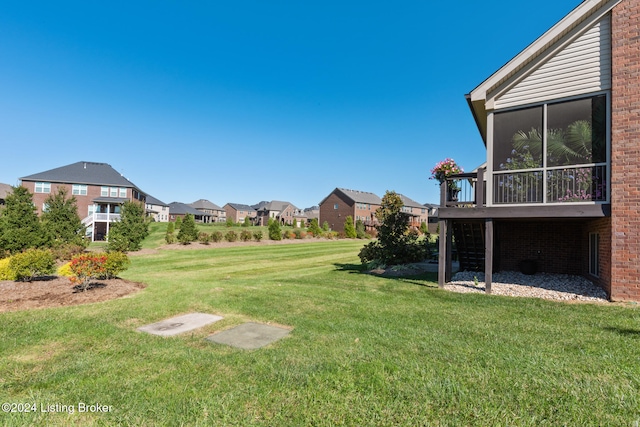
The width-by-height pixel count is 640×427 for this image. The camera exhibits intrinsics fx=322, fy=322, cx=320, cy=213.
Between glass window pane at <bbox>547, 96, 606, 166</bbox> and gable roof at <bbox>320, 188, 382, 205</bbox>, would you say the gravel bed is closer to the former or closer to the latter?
glass window pane at <bbox>547, 96, 606, 166</bbox>

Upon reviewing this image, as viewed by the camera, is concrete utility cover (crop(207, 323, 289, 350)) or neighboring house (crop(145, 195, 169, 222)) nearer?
concrete utility cover (crop(207, 323, 289, 350))

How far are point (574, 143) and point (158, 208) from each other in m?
83.8

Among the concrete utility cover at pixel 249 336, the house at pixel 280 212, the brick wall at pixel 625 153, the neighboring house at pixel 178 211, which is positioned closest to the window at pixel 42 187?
the neighboring house at pixel 178 211

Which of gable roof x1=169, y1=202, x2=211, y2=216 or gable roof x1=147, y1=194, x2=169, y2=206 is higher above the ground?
gable roof x1=147, y1=194, x2=169, y2=206

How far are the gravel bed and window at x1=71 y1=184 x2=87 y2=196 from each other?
1846 inches

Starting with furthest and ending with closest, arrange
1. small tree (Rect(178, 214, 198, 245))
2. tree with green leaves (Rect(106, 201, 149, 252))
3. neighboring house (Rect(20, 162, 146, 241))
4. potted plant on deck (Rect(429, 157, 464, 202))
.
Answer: neighboring house (Rect(20, 162, 146, 241))
small tree (Rect(178, 214, 198, 245))
tree with green leaves (Rect(106, 201, 149, 252))
potted plant on deck (Rect(429, 157, 464, 202))

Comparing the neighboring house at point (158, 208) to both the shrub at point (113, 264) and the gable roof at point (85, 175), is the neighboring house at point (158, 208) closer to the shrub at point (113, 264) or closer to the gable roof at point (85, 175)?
the gable roof at point (85, 175)

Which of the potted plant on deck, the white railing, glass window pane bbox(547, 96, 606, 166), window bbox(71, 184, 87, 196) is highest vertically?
window bbox(71, 184, 87, 196)

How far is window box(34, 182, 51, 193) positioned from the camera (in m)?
40.8

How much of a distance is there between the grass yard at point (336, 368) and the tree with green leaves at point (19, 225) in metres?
14.2

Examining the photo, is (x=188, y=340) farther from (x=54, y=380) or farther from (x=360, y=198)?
(x=360, y=198)

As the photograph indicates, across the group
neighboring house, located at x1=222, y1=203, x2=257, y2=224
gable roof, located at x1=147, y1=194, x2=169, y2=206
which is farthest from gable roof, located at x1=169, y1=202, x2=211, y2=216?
neighboring house, located at x1=222, y1=203, x2=257, y2=224

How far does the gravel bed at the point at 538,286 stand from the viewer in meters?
8.45

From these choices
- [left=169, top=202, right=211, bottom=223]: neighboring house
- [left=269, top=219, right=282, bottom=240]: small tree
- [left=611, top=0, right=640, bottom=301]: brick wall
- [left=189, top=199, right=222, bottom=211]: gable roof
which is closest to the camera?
[left=611, top=0, right=640, bottom=301]: brick wall
